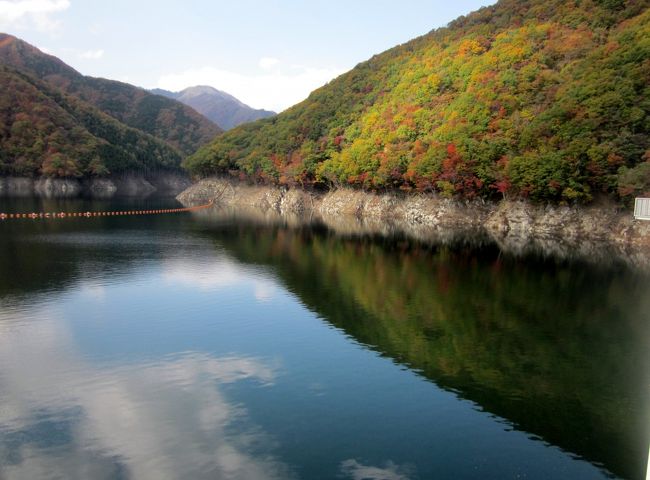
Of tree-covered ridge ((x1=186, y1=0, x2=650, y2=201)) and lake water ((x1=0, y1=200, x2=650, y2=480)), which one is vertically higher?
tree-covered ridge ((x1=186, y1=0, x2=650, y2=201))

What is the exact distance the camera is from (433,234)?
86.8m

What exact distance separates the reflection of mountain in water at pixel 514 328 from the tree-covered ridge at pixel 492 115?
2448 cm

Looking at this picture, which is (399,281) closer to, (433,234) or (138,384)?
(138,384)

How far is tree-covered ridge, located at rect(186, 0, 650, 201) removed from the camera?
245 ft

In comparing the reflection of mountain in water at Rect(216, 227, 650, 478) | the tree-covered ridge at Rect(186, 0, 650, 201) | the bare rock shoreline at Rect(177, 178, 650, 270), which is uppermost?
the tree-covered ridge at Rect(186, 0, 650, 201)

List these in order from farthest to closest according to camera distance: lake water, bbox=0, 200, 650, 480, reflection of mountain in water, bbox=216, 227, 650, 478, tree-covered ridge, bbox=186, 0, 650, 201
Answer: tree-covered ridge, bbox=186, 0, 650, 201 < reflection of mountain in water, bbox=216, 227, 650, 478 < lake water, bbox=0, 200, 650, 480

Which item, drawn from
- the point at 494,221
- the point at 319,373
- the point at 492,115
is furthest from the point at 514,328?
the point at 492,115

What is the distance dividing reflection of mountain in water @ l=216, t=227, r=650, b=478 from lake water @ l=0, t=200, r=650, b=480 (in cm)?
17

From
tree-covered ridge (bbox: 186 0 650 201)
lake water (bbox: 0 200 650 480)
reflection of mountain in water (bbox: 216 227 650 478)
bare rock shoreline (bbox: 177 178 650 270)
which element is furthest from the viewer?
tree-covered ridge (bbox: 186 0 650 201)

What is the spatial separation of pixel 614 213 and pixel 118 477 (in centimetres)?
7737

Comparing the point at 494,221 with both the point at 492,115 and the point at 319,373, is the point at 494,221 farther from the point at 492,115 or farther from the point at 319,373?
the point at 319,373

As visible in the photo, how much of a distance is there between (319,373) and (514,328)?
1598cm

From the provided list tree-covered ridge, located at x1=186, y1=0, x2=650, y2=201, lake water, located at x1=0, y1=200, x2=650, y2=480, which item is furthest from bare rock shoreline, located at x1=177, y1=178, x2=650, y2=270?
lake water, located at x1=0, y1=200, x2=650, y2=480

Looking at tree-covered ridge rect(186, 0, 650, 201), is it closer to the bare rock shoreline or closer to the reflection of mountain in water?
the bare rock shoreline
